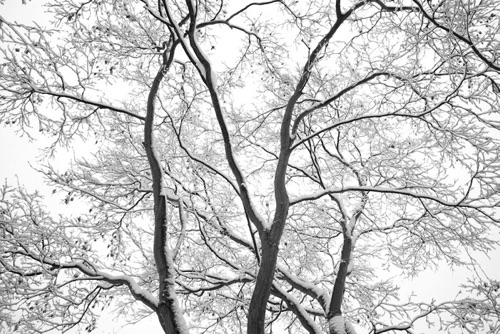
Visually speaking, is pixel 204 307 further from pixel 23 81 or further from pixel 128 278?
pixel 23 81

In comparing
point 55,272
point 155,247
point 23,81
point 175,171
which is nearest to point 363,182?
point 175,171

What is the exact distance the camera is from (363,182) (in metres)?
7.39

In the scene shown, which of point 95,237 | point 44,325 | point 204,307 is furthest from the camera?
point 204,307

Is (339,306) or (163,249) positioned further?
(339,306)

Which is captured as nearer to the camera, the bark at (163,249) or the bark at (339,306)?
the bark at (163,249)

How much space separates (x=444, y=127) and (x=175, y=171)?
16.4 ft

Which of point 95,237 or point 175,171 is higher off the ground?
point 175,171

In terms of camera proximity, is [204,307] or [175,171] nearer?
[204,307]

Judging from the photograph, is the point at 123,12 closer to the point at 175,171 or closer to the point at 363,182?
the point at 175,171

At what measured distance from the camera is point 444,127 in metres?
5.30

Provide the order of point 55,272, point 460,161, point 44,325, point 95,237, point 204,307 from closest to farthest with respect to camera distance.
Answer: point 55,272 → point 44,325 → point 460,161 → point 95,237 → point 204,307

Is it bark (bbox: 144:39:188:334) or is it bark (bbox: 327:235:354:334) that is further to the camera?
bark (bbox: 327:235:354:334)

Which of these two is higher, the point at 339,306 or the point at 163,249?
the point at 163,249

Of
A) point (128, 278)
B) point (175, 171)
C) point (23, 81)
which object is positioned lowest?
point (128, 278)
